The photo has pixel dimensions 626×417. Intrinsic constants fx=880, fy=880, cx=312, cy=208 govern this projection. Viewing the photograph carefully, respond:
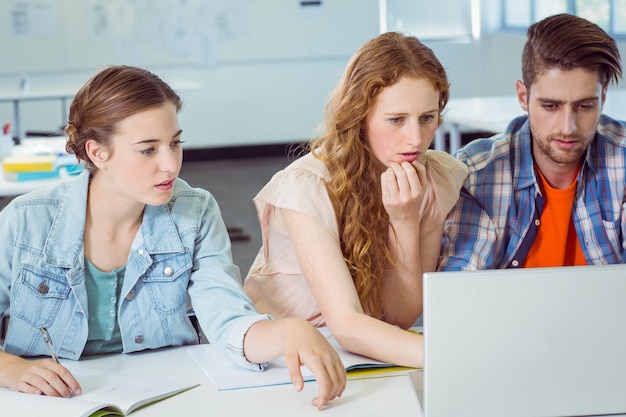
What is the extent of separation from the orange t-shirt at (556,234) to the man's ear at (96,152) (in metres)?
0.93

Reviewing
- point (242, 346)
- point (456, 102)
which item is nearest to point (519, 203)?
point (242, 346)

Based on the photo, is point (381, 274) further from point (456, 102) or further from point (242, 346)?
point (456, 102)

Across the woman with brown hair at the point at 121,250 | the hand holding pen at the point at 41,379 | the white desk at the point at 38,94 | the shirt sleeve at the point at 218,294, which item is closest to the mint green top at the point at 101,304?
the woman with brown hair at the point at 121,250

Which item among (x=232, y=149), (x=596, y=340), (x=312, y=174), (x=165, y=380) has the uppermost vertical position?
(x=312, y=174)

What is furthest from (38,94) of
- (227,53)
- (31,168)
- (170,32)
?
(31,168)

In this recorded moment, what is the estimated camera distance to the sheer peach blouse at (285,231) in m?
1.80

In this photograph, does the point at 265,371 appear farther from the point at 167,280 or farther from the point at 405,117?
the point at 405,117

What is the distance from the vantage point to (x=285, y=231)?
1853mm

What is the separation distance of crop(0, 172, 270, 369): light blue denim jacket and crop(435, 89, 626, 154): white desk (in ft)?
5.78

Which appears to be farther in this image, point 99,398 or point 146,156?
point 146,156

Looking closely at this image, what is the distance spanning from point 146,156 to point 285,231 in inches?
15.2

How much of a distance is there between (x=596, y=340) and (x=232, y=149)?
271 inches

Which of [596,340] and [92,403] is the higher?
→ [596,340]

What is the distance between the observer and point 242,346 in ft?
4.86
